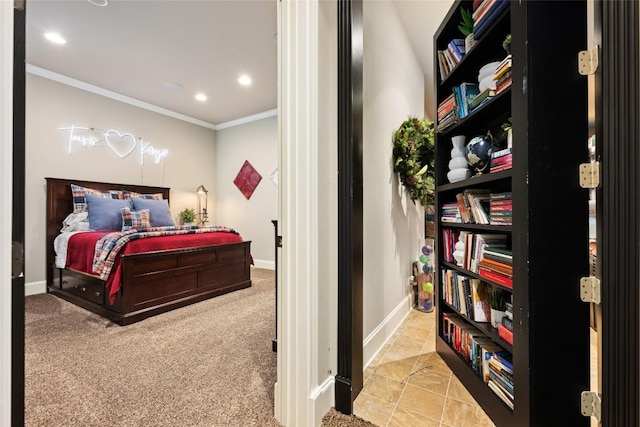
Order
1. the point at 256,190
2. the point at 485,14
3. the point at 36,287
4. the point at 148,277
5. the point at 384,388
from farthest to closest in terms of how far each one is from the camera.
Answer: the point at 256,190, the point at 36,287, the point at 148,277, the point at 384,388, the point at 485,14

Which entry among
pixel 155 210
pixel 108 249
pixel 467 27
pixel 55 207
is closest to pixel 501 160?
pixel 467 27

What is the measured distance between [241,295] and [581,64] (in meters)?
3.34

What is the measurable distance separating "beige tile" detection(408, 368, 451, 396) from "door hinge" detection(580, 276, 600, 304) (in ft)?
2.84

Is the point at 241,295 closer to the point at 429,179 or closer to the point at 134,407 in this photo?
the point at 134,407

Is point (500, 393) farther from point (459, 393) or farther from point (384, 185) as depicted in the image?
point (384, 185)

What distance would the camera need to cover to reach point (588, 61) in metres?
0.99

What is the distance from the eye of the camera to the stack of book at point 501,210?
128cm

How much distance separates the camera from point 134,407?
4.45ft

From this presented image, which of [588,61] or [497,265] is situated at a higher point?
[588,61]

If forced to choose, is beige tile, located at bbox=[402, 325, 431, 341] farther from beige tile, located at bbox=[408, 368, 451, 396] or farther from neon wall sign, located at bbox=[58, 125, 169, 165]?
neon wall sign, located at bbox=[58, 125, 169, 165]

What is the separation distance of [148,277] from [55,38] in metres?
2.63

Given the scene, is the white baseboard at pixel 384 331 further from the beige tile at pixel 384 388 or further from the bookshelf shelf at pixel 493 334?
the bookshelf shelf at pixel 493 334

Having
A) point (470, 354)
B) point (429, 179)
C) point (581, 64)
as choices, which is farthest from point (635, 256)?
point (429, 179)

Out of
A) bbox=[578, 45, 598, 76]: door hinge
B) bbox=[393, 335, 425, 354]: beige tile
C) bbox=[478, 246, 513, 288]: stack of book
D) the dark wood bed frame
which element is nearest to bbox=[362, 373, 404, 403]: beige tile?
bbox=[393, 335, 425, 354]: beige tile
